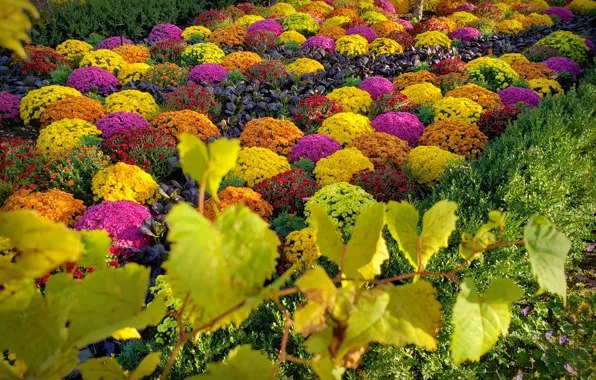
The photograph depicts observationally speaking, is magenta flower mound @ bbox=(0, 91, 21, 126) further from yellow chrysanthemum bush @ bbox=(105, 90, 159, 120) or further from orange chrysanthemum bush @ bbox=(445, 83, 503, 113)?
orange chrysanthemum bush @ bbox=(445, 83, 503, 113)

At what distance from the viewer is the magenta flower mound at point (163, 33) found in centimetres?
967

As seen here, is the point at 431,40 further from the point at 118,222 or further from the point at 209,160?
the point at 209,160

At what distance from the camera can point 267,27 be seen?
10.0 metres

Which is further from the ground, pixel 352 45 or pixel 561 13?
pixel 352 45

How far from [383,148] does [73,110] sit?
13.2 feet

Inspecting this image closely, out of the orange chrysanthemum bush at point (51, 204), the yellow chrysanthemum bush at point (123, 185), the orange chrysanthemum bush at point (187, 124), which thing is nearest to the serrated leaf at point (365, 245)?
the orange chrysanthemum bush at point (51, 204)

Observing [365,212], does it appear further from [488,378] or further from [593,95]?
[593,95]

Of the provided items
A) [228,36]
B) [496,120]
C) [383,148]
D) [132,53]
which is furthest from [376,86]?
[132,53]

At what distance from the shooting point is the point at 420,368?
2457 mm

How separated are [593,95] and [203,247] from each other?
20.5 ft

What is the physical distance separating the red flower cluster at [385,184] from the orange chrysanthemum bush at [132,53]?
566 centimetres

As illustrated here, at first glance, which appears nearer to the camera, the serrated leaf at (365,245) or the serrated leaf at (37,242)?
the serrated leaf at (37,242)

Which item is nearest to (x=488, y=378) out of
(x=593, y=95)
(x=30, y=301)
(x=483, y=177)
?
(x=483, y=177)

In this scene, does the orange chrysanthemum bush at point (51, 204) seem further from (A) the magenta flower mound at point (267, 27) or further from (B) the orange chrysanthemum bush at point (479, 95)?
(A) the magenta flower mound at point (267, 27)
